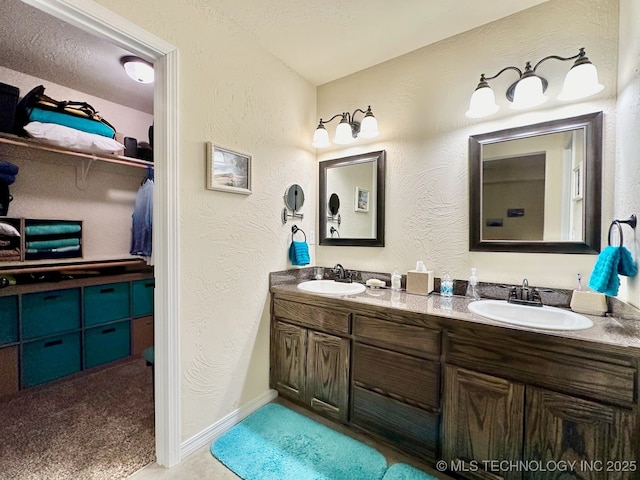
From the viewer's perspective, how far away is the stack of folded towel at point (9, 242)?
80.7 inches

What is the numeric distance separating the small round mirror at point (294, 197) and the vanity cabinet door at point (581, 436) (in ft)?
5.78

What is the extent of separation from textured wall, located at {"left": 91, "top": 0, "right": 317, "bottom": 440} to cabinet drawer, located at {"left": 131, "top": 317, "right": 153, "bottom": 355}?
1.50 m

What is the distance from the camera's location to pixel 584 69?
131 centimetres

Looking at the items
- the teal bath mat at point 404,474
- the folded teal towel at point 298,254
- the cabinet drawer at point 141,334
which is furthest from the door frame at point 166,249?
the cabinet drawer at point 141,334

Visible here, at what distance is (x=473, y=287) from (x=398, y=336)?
2.05 ft

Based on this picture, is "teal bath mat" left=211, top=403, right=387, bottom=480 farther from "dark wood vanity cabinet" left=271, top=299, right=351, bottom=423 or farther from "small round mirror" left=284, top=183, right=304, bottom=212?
"small round mirror" left=284, top=183, right=304, bottom=212

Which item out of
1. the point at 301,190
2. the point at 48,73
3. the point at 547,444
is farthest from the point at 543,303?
the point at 48,73

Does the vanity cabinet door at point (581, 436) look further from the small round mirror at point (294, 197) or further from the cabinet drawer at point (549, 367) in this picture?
the small round mirror at point (294, 197)

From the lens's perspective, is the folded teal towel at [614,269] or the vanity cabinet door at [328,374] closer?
the folded teal towel at [614,269]

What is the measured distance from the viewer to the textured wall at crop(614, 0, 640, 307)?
3.81 feet

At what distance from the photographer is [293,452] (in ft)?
5.07

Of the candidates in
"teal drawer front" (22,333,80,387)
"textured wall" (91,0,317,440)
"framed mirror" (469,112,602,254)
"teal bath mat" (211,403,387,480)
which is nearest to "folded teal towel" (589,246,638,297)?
"framed mirror" (469,112,602,254)

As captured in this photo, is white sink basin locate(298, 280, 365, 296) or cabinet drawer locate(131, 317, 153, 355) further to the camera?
cabinet drawer locate(131, 317, 153, 355)

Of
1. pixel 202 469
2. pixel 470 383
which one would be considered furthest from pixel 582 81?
pixel 202 469
